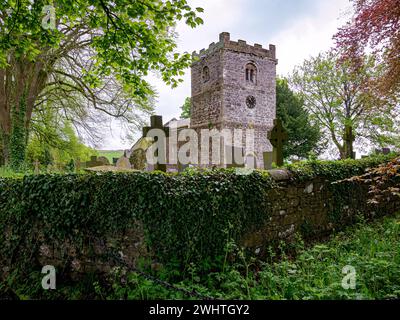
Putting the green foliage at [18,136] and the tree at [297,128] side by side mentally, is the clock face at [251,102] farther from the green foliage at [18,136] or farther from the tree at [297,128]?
the green foliage at [18,136]

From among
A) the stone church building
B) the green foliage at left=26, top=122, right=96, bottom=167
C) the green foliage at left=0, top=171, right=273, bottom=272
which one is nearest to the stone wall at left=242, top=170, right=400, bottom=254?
the green foliage at left=0, top=171, right=273, bottom=272

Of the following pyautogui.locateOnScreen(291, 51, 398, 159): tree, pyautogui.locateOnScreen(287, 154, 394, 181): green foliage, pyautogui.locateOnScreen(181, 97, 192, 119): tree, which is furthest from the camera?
pyautogui.locateOnScreen(181, 97, 192, 119): tree

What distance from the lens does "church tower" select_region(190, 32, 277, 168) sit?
2095 centimetres

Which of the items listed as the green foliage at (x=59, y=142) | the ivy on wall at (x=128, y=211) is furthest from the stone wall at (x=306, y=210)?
the green foliage at (x=59, y=142)

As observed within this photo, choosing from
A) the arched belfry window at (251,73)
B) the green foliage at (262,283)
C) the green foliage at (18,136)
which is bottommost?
the green foliage at (262,283)

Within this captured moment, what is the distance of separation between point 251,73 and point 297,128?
6.08 meters

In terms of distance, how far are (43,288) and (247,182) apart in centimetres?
326

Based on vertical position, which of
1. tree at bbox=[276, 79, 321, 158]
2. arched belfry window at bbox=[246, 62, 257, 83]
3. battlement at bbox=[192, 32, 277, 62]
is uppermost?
battlement at bbox=[192, 32, 277, 62]

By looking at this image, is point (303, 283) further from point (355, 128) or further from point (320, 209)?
point (355, 128)

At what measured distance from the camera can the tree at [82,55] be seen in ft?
16.3

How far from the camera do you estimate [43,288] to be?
362 centimetres

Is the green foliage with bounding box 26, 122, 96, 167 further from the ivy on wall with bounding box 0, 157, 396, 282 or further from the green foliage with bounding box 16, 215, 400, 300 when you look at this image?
the green foliage with bounding box 16, 215, 400, 300

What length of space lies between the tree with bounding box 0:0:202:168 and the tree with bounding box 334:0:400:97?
340cm

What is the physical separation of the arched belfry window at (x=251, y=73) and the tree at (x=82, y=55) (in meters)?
11.2
